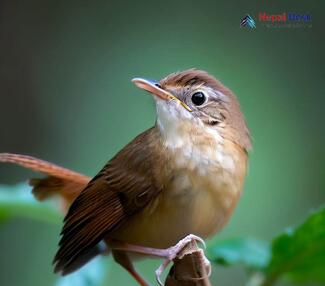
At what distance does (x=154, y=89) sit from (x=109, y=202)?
0.54 metres

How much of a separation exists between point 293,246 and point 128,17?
8.70 ft

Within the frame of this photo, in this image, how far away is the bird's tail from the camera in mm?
3418

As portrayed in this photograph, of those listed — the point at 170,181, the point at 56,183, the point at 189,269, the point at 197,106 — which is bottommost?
the point at 56,183

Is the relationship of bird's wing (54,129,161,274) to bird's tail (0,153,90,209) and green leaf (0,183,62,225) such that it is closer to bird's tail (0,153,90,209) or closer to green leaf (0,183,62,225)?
green leaf (0,183,62,225)

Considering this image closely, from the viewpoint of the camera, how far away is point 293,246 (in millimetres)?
2672

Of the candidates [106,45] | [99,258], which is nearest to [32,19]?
[106,45]

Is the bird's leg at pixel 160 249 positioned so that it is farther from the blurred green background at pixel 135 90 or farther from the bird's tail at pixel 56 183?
the blurred green background at pixel 135 90

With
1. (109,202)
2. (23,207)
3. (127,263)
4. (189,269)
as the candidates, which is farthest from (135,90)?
(189,269)

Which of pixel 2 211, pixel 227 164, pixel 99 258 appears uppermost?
pixel 227 164

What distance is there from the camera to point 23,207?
2.91 m

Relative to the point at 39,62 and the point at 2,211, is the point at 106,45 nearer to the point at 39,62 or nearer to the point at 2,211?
the point at 39,62

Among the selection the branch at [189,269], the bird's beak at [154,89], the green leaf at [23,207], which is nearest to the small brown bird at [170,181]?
the bird's beak at [154,89]

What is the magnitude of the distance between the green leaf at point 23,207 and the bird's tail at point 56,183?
205 millimetres

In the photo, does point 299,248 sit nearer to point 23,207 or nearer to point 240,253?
point 240,253
